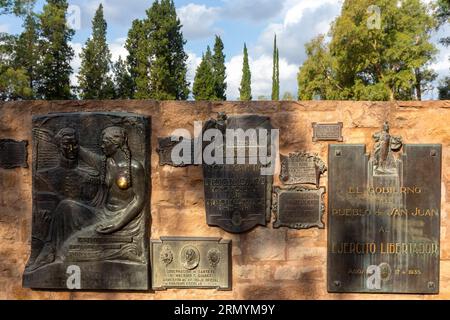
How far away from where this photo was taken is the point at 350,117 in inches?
170

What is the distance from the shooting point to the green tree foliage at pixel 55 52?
71.1ft

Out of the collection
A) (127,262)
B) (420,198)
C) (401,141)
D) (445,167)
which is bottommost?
(127,262)

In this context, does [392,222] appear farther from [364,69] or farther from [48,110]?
[364,69]

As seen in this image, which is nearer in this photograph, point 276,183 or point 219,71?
point 276,183

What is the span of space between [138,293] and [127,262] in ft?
1.27

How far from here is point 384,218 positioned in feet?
14.1

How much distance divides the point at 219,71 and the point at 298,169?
106ft

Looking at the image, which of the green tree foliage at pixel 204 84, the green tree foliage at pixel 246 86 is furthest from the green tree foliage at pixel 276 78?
the green tree foliage at pixel 204 84

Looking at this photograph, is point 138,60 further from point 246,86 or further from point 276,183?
point 276,183

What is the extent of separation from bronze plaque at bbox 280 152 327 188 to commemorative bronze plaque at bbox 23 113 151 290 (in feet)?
4.78

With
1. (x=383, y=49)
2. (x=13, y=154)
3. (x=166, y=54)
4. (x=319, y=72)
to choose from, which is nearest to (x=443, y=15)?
(x=383, y=49)

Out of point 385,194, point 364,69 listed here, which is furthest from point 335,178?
point 364,69

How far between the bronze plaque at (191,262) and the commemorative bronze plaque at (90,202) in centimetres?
15

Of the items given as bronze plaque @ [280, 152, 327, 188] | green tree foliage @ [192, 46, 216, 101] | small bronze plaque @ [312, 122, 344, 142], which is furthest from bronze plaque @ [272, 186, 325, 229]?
green tree foliage @ [192, 46, 216, 101]
